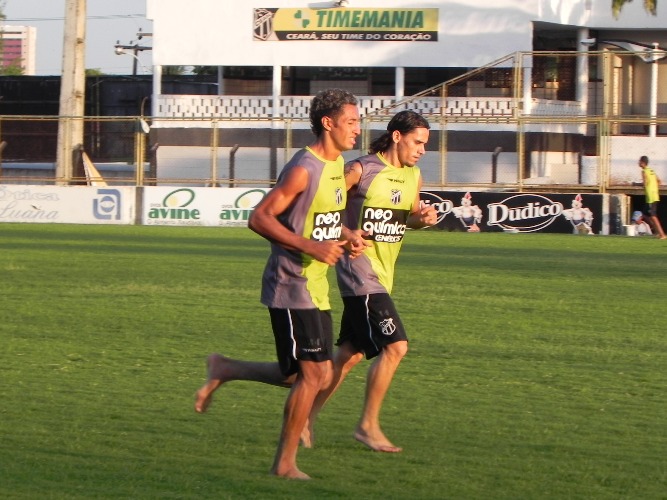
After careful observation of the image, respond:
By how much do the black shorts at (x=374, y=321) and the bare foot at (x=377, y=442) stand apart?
0.42 metres

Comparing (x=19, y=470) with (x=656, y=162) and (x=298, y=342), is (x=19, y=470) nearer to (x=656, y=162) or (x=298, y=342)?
(x=298, y=342)

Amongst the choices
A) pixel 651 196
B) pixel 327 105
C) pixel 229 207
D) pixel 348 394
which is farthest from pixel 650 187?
pixel 327 105

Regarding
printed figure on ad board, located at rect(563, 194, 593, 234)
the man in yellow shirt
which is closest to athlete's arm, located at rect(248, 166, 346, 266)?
the man in yellow shirt

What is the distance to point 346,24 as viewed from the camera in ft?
145

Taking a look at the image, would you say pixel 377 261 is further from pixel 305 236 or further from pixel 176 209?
pixel 176 209

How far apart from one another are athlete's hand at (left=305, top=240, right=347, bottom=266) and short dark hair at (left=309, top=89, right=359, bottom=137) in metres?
0.61

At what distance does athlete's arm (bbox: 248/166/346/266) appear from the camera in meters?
6.03

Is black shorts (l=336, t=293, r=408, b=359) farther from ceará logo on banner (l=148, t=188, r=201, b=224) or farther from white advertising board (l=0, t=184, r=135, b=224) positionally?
white advertising board (l=0, t=184, r=135, b=224)

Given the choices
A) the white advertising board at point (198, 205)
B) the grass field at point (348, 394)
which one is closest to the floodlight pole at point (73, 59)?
the white advertising board at point (198, 205)

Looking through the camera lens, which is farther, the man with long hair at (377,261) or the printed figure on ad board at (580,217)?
the printed figure on ad board at (580,217)

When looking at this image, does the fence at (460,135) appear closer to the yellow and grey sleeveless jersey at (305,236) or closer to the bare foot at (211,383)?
the bare foot at (211,383)

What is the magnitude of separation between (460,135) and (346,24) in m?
7.22

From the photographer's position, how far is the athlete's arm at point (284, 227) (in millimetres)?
6031

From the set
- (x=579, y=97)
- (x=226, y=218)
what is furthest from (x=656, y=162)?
(x=226, y=218)
